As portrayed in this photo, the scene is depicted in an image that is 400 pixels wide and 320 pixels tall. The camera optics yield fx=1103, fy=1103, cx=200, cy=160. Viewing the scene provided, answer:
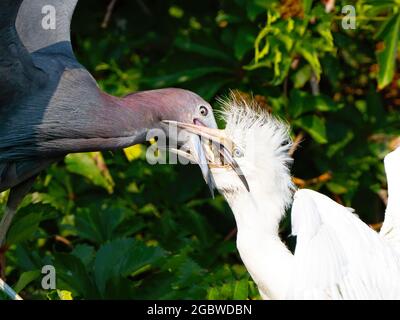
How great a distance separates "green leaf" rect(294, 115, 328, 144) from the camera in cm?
466

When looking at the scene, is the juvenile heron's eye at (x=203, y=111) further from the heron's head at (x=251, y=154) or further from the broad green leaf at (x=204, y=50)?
the broad green leaf at (x=204, y=50)

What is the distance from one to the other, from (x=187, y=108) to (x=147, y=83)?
91 centimetres

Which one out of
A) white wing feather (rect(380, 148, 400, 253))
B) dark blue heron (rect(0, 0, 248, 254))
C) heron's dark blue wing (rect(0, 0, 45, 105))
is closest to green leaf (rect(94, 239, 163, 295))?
dark blue heron (rect(0, 0, 248, 254))

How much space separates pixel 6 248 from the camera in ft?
13.0

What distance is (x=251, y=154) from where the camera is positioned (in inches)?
127

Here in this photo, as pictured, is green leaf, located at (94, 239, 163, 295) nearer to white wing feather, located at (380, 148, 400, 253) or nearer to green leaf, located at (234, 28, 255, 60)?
white wing feather, located at (380, 148, 400, 253)

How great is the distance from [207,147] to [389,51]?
3.94ft

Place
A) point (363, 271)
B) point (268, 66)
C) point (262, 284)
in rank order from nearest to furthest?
point (363, 271) → point (262, 284) → point (268, 66)

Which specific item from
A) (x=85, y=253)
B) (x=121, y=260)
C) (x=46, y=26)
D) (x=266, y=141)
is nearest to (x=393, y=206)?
(x=266, y=141)

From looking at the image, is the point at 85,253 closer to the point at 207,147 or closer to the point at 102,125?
the point at 102,125

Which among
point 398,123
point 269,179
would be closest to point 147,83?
point 398,123

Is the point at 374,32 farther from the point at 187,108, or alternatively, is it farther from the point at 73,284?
the point at 73,284

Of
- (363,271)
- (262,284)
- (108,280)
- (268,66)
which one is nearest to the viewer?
(363,271)

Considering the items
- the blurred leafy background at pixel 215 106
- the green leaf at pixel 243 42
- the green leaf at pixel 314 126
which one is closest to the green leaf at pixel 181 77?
the blurred leafy background at pixel 215 106
